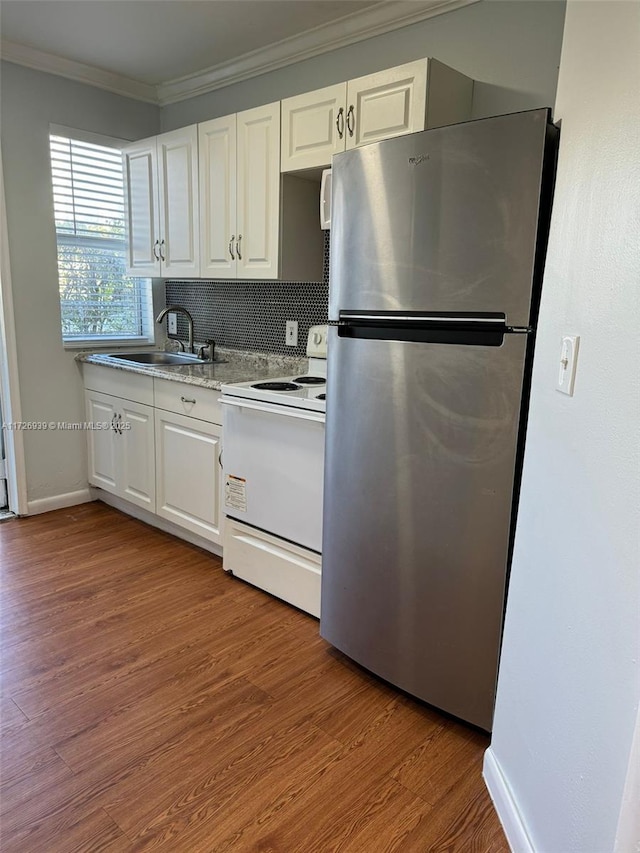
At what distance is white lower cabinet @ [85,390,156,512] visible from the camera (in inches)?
121

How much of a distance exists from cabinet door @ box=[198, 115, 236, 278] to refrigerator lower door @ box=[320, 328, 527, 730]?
1.24 m

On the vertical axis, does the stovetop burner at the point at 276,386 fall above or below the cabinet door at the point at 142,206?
below

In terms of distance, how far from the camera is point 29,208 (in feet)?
10.1

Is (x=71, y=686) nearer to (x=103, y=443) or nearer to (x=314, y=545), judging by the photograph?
(x=314, y=545)

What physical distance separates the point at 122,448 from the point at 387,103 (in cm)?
220

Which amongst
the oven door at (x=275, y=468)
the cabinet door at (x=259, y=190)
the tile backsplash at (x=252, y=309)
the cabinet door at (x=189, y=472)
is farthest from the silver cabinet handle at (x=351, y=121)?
the cabinet door at (x=189, y=472)

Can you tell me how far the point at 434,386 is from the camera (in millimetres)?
1611

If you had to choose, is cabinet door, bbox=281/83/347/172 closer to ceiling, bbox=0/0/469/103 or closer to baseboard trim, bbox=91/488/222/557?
ceiling, bbox=0/0/469/103

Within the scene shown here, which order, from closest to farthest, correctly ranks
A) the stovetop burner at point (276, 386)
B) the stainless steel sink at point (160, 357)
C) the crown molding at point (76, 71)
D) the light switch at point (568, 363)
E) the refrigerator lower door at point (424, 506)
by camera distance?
the light switch at point (568, 363)
the refrigerator lower door at point (424, 506)
the stovetop burner at point (276, 386)
the crown molding at point (76, 71)
the stainless steel sink at point (160, 357)

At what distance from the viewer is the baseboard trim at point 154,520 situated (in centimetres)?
291

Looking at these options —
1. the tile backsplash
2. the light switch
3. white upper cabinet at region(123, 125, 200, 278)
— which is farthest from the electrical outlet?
the light switch

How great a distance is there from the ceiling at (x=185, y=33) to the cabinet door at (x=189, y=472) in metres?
1.75

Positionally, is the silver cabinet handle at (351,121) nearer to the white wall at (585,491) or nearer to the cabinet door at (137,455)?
the white wall at (585,491)

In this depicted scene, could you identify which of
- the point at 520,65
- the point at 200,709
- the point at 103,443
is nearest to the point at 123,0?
the point at 520,65
